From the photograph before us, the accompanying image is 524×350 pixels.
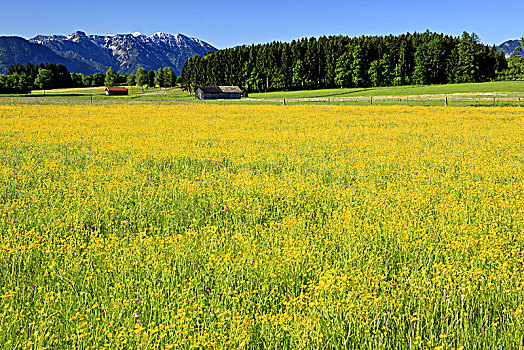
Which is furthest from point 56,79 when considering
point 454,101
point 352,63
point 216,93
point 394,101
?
point 454,101

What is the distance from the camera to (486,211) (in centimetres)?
623

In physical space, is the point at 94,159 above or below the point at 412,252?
above

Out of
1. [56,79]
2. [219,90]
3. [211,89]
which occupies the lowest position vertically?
[219,90]

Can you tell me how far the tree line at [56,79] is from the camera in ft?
460

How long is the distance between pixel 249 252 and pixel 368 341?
1926mm

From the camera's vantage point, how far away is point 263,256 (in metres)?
4.70

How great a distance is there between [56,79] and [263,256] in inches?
7367

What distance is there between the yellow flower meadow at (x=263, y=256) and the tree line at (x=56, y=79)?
14735 centimetres

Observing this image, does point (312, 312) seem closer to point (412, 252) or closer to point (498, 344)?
point (498, 344)

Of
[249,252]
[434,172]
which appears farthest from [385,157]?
[249,252]

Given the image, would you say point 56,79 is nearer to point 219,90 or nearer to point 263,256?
point 219,90

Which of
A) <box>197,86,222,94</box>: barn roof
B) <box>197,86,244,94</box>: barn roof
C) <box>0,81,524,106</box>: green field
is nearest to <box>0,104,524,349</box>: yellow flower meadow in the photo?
<box>0,81,524,106</box>: green field

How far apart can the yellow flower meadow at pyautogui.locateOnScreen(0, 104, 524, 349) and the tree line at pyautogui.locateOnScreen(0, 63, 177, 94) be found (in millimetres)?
147350

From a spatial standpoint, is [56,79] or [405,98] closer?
[405,98]
